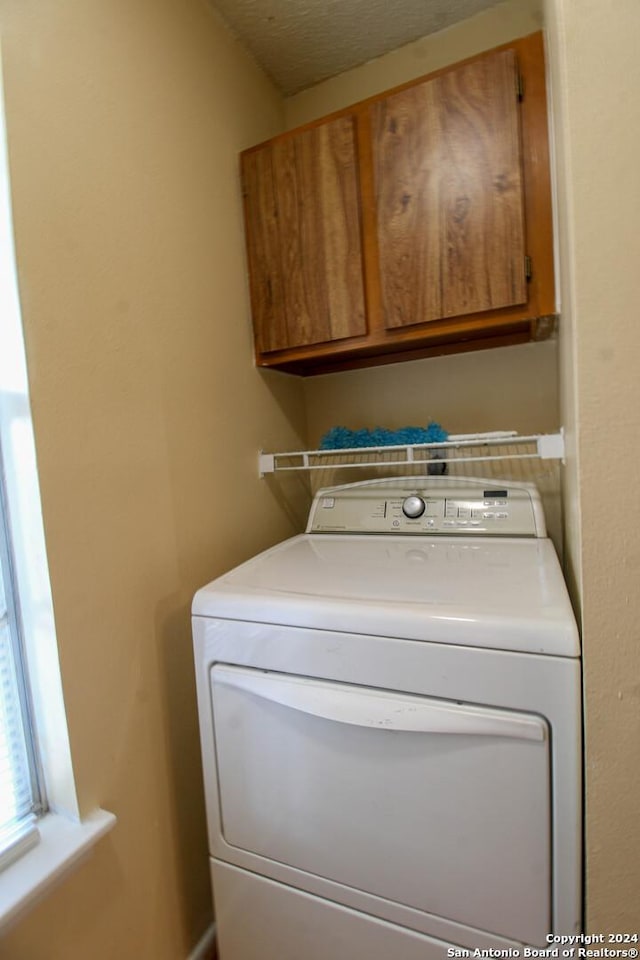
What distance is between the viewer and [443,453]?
150 cm

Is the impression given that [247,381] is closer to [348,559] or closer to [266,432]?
[266,432]

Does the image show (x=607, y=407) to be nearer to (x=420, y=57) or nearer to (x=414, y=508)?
(x=414, y=508)

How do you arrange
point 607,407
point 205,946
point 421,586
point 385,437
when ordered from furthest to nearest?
point 385,437, point 205,946, point 421,586, point 607,407

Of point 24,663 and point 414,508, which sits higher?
point 414,508

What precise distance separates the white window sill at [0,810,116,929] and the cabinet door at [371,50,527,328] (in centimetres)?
131

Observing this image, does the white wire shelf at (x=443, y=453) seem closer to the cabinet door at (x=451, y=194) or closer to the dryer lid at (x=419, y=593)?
the dryer lid at (x=419, y=593)

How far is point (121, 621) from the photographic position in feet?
3.14

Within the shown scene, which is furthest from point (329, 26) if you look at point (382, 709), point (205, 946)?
point (205, 946)

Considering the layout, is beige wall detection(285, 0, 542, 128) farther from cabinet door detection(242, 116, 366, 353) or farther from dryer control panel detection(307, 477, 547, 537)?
dryer control panel detection(307, 477, 547, 537)

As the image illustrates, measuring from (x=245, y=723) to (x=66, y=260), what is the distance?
965 millimetres

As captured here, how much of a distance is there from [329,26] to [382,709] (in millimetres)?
1853

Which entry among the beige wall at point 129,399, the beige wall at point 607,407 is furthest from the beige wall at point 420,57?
the beige wall at point 607,407

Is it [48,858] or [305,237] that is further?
[305,237]

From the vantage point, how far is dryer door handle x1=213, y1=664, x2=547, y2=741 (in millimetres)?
705
